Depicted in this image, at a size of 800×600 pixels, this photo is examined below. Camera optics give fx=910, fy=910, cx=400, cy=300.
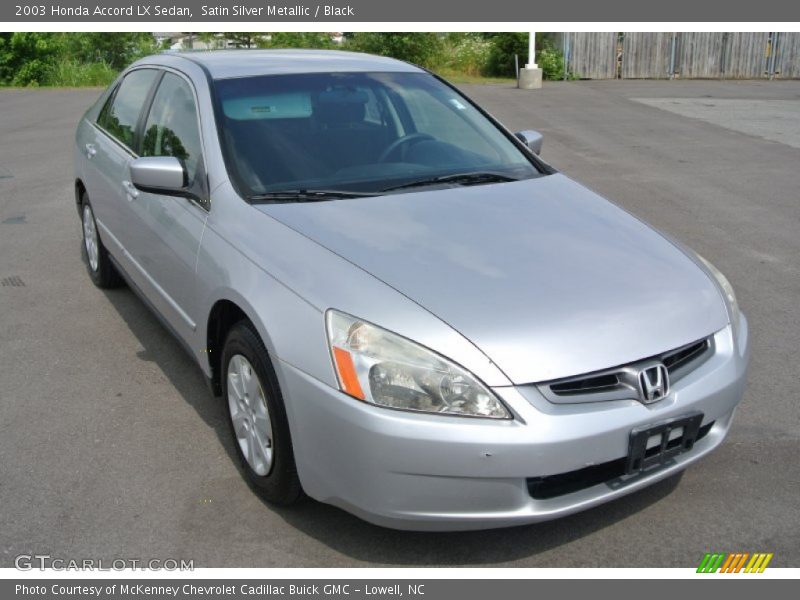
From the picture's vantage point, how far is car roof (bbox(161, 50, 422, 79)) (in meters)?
4.66

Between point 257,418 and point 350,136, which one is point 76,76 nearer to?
point 350,136

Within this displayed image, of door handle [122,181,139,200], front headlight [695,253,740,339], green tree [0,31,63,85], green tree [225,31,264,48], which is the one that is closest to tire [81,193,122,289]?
door handle [122,181,139,200]

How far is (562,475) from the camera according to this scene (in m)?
3.04

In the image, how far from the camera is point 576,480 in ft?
10.1

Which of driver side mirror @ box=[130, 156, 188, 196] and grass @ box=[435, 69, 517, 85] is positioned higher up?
driver side mirror @ box=[130, 156, 188, 196]

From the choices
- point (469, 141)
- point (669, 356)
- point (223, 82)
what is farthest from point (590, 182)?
point (669, 356)

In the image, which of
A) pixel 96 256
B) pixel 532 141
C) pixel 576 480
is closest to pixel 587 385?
pixel 576 480

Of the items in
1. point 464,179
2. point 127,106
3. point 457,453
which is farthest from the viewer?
point 127,106

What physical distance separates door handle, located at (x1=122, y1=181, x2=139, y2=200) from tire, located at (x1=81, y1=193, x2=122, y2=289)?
3.60 ft

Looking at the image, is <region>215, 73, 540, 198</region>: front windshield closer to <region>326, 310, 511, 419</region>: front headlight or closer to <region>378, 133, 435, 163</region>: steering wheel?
<region>378, 133, 435, 163</region>: steering wheel

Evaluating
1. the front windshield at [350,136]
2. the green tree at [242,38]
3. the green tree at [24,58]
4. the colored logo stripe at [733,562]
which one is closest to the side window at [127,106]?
the front windshield at [350,136]

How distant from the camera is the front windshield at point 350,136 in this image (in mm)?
4117

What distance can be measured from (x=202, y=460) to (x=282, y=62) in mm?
2156

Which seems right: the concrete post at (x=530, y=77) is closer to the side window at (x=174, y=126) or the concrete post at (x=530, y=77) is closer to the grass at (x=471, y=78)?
the grass at (x=471, y=78)
